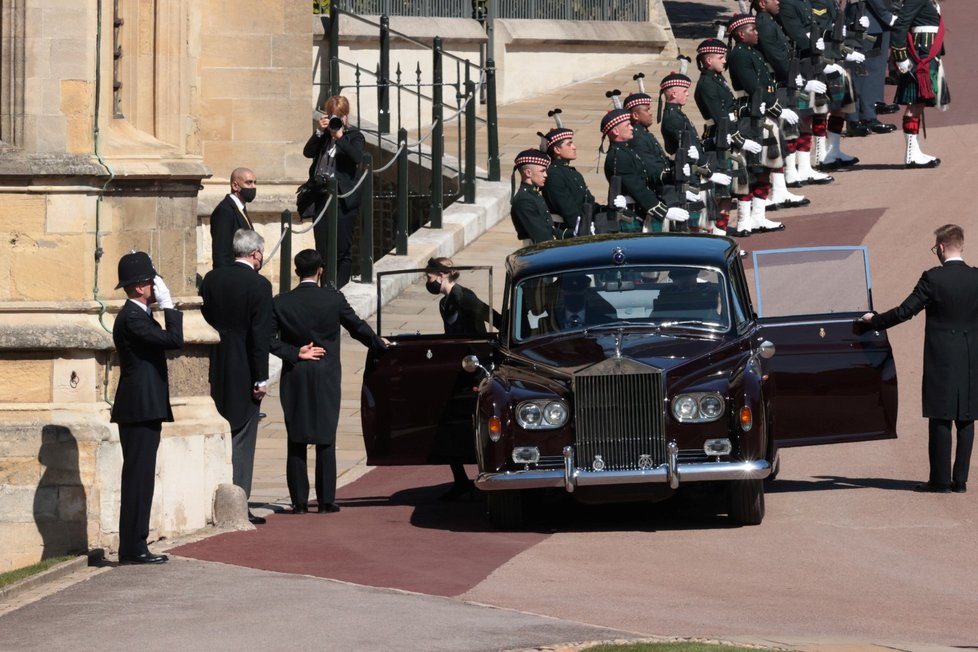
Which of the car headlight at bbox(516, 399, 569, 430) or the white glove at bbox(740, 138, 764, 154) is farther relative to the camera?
the white glove at bbox(740, 138, 764, 154)

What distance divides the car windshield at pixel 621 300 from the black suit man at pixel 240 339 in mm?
1650

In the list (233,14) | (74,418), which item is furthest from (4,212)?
(233,14)

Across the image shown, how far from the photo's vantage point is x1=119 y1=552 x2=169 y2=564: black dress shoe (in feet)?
40.1

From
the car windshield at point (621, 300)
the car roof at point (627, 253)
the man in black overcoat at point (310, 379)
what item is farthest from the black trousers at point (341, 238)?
the car windshield at point (621, 300)

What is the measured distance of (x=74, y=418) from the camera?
1297 centimetres

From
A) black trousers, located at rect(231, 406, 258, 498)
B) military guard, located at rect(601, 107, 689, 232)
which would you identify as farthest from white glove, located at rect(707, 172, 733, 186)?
black trousers, located at rect(231, 406, 258, 498)

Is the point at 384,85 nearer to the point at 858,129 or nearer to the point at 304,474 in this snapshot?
the point at 858,129

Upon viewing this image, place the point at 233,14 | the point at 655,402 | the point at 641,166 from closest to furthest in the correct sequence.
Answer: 1. the point at 655,402
2. the point at 641,166
3. the point at 233,14

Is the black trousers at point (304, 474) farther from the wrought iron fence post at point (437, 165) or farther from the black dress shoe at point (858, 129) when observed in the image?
the black dress shoe at point (858, 129)

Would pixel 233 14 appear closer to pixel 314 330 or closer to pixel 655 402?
pixel 314 330

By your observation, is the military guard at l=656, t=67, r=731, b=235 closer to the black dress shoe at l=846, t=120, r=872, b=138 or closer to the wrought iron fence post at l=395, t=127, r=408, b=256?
the wrought iron fence post at l=395, t=127, r=408, b=256

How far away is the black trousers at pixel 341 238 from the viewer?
69.3 feet

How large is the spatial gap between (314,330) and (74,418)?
1.96 meters

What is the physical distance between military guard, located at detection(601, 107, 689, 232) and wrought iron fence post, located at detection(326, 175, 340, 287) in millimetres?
2627
